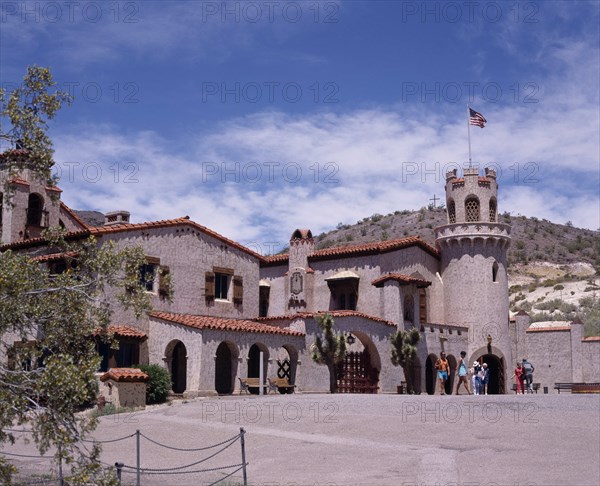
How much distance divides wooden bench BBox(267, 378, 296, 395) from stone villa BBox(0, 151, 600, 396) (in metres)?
0.71

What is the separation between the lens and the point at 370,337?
36000mm

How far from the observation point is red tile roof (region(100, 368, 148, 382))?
27.3 metres

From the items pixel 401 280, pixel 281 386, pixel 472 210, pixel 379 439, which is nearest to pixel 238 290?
pixel 281 386

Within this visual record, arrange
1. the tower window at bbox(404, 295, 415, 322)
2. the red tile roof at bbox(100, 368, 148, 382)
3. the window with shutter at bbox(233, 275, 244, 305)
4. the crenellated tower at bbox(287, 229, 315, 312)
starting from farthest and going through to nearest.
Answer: the crenellated tower at bbox(287, 229, 315, 312) → the tower window at bbox(404, 295, 415, 322) → the window with shutter at bbox(233, 275, 244, 305) → the red tile roof at bbox(100, 368, 148, 382)

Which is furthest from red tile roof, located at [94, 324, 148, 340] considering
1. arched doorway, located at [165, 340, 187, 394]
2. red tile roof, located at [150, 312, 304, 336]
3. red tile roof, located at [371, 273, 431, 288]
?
red tile roof, located at [371, 273, 431, 288]

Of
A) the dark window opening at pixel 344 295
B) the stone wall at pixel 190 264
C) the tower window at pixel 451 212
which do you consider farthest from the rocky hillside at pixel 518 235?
the stone wall at pixel 190 264

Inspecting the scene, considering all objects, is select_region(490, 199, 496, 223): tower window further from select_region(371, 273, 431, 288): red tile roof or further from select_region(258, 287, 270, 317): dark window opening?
select_region(258, 287, 270, 317): dark window opening

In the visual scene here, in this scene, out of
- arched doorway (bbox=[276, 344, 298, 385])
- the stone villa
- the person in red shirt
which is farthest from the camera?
arched doorway (bbox=[276, 344, 298, 385])

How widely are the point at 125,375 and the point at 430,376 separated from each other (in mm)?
18571

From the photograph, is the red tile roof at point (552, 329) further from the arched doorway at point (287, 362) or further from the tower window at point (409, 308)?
the arched doorway at point (287, 362)

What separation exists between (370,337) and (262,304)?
9498mm

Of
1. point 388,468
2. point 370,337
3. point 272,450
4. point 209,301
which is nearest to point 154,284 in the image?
point 209,301

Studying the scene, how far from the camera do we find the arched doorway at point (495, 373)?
138 ft

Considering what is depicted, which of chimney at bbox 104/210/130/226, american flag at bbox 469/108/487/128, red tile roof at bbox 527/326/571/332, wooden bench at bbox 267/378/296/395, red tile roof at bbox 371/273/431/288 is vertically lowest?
wooden bench at bbox 267/378/296/395
